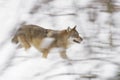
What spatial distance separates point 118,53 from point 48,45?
0.74 m

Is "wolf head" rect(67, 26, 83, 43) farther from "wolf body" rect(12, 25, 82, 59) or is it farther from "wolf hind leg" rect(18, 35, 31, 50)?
"wolf hind leg" rect(18, 35, 31, 50)

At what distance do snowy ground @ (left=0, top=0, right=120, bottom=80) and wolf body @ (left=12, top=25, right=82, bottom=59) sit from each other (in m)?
0.08

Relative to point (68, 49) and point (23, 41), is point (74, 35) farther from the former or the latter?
point (23, 41)

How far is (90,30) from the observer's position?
6668mm

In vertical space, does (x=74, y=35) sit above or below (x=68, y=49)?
above

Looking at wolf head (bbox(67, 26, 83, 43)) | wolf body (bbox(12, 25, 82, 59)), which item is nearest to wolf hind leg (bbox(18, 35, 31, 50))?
wolf body (bbox(12, 25, 82, 59))

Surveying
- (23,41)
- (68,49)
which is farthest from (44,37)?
(68,49)

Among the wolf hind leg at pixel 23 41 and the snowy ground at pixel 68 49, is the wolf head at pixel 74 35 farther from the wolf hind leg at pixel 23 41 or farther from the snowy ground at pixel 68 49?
the wolf hind leg at pixel 23 41

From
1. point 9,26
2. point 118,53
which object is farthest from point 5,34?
point 118,53

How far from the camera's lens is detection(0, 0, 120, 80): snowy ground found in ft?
18.4

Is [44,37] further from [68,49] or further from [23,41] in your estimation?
[68,49]

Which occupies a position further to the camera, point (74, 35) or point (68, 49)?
point (68, 49)

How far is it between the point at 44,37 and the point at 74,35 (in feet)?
1.03

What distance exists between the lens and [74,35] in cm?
619
